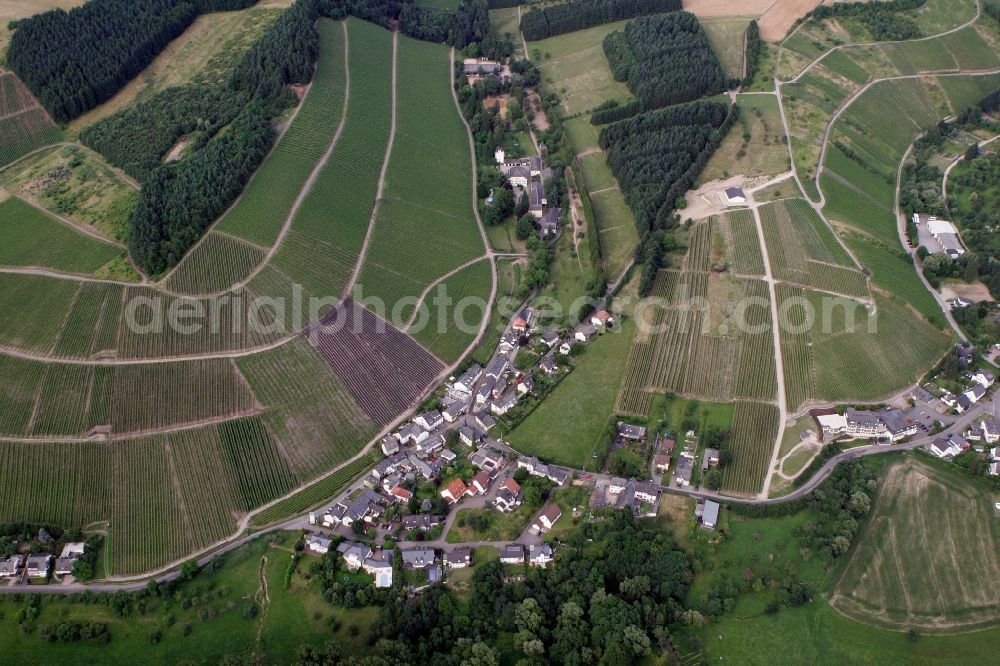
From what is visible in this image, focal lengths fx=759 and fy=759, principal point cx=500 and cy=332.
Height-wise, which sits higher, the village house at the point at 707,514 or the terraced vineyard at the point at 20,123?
the terraced vineyard at the point at 20,123

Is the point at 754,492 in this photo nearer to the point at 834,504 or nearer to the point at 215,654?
the point at 834,504

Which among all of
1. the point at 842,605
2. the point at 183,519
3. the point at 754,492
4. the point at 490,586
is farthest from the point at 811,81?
the point at 183,519

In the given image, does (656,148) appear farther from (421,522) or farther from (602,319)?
(421,522)

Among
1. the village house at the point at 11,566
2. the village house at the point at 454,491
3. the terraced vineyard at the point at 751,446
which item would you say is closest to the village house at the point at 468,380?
the village house at the point at 454,491

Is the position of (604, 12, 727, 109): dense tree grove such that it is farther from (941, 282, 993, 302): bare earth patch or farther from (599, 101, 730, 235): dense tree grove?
(941, 282, 993, 302): bare earth patch

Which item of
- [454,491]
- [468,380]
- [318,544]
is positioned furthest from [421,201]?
Answer: [318,544]

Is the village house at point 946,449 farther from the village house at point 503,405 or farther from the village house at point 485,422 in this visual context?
the village house at point 485,422

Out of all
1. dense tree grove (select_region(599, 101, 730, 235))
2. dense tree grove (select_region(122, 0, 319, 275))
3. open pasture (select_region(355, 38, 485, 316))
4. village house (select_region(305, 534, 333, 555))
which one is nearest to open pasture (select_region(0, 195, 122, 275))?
dense tree grove (select_region(122, 0, 319, 275))
